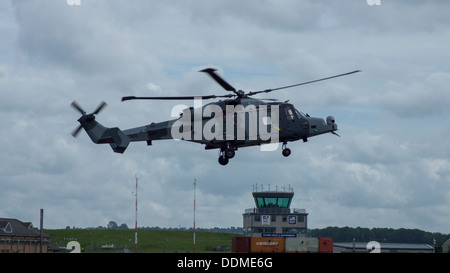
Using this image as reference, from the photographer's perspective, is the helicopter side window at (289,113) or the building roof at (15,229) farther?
the building roof at (15,229)

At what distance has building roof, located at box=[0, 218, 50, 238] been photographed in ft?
344

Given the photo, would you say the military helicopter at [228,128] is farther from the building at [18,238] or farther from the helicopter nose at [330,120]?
the building at [18,238]

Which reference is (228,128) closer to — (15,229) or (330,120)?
(330,120)

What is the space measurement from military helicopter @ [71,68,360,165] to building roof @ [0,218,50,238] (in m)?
65.2

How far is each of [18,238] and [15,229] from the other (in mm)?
2876

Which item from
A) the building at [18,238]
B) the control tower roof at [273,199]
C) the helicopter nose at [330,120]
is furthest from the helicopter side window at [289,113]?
the control tower roof at [273,199]

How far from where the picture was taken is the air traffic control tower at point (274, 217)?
129 m

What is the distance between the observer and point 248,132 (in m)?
45.7

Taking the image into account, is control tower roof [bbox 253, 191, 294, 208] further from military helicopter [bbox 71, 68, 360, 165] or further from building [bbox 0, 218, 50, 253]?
military helicopter [bbox 71, 68, 360, 165]

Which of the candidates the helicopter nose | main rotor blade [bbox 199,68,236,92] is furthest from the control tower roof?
main rotor blade [bbox 199,68,236,92]
